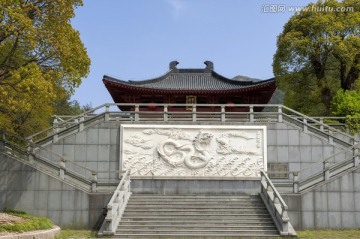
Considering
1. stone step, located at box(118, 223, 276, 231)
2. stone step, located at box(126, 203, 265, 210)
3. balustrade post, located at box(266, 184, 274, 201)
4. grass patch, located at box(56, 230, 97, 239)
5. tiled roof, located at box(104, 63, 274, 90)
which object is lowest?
grass patch, located at box(56, 230, 97, 239)

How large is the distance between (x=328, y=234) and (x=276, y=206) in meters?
1.80

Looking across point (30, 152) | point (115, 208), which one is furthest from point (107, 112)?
point (115, 208)

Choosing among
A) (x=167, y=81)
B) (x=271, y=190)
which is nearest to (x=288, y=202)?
(x=271, y=190)

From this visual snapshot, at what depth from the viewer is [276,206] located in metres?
14.0

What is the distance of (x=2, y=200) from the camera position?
15930 millimetres

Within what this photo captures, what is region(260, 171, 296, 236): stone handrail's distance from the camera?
43.0ft

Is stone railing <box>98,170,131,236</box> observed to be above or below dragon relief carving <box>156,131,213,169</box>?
below

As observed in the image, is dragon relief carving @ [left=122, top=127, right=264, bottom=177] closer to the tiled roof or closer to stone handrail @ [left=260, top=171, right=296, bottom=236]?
stone handrail @ [left=260, top=171, right=296, bottom=236]

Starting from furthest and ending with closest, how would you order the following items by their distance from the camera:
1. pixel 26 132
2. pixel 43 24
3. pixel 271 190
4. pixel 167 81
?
pixel 167 81 < pixel 26 132 < pixel 271 190 < pixel 43 24

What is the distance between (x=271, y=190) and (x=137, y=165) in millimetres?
5186

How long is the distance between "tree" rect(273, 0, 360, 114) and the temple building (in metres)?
2.20

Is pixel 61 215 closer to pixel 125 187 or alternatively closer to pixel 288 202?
pixel 125 187

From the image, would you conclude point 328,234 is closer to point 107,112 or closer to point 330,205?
point 330,205

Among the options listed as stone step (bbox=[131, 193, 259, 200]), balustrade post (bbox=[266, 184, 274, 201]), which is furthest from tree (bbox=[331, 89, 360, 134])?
stone step (bbox=[131, 193, 259, 200])
